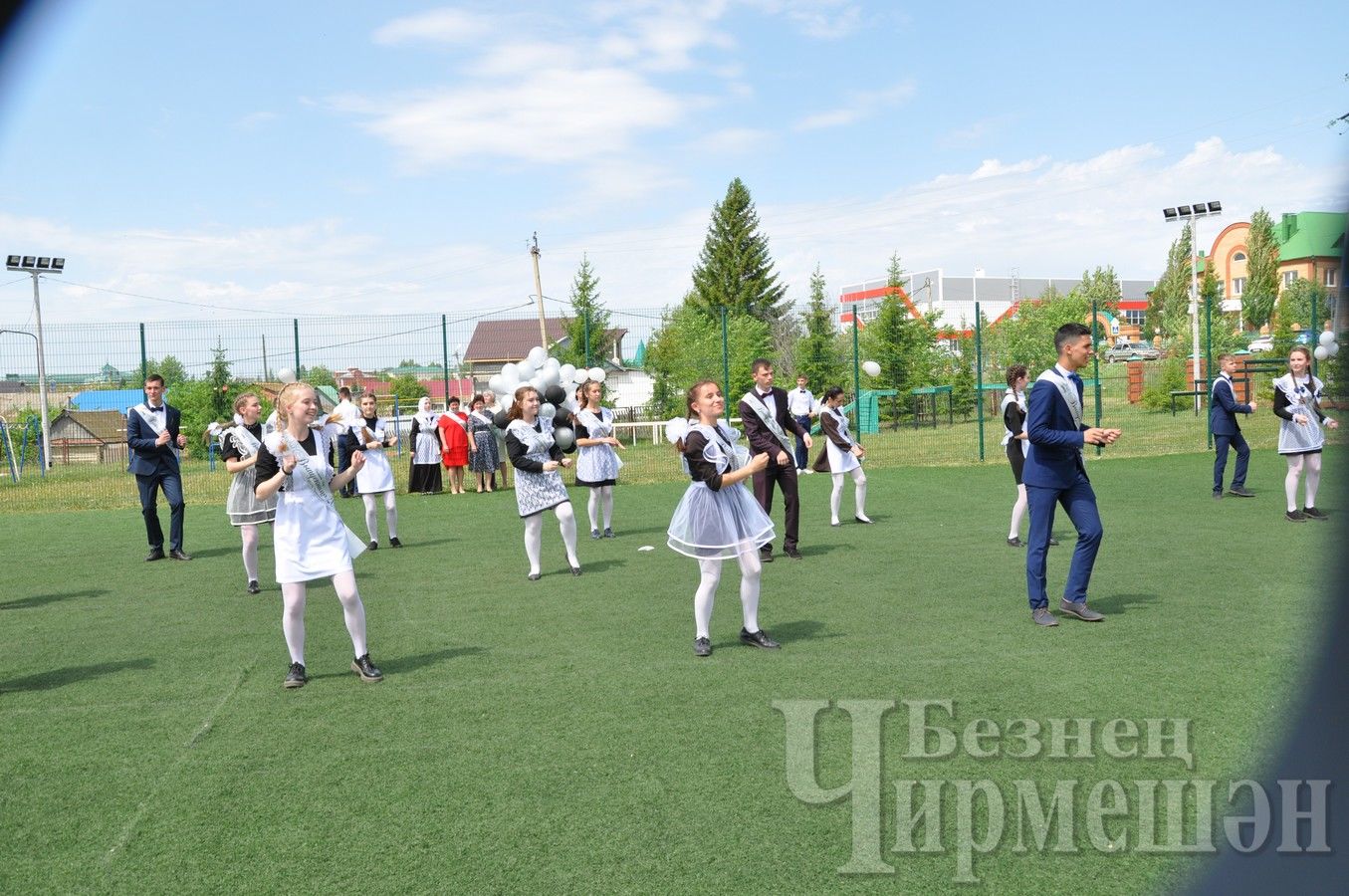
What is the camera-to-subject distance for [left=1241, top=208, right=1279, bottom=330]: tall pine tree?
51.2 inches

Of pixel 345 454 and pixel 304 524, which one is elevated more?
pixel 345 454

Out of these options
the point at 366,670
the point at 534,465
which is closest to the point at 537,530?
the point at 534,465

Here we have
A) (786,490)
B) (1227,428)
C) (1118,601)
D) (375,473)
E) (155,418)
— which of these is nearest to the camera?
(1118,601)

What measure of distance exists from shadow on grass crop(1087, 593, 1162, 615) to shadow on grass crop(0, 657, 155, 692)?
21.8 feet

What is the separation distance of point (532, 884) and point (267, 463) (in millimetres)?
3540

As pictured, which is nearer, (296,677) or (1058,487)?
(296,677)

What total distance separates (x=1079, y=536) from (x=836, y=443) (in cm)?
538

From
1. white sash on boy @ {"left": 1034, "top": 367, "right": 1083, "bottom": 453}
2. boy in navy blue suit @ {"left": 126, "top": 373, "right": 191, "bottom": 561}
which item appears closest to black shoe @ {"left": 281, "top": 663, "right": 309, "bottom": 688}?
white sash on boy @ {"left": 1034, "top": 367, "right": 1083, "bottom": 453}

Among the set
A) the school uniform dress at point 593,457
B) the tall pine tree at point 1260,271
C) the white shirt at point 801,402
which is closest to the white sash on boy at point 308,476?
the tall pine tree at point 1260,271

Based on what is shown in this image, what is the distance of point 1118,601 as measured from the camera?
8.09 m

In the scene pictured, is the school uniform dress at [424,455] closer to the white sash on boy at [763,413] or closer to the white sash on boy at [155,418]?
the white sash on boy at [155,418]

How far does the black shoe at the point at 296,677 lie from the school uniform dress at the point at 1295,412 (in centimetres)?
1013

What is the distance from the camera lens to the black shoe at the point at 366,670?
6492 millimetres

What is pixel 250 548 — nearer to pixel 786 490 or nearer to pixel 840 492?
pixel 786 490
